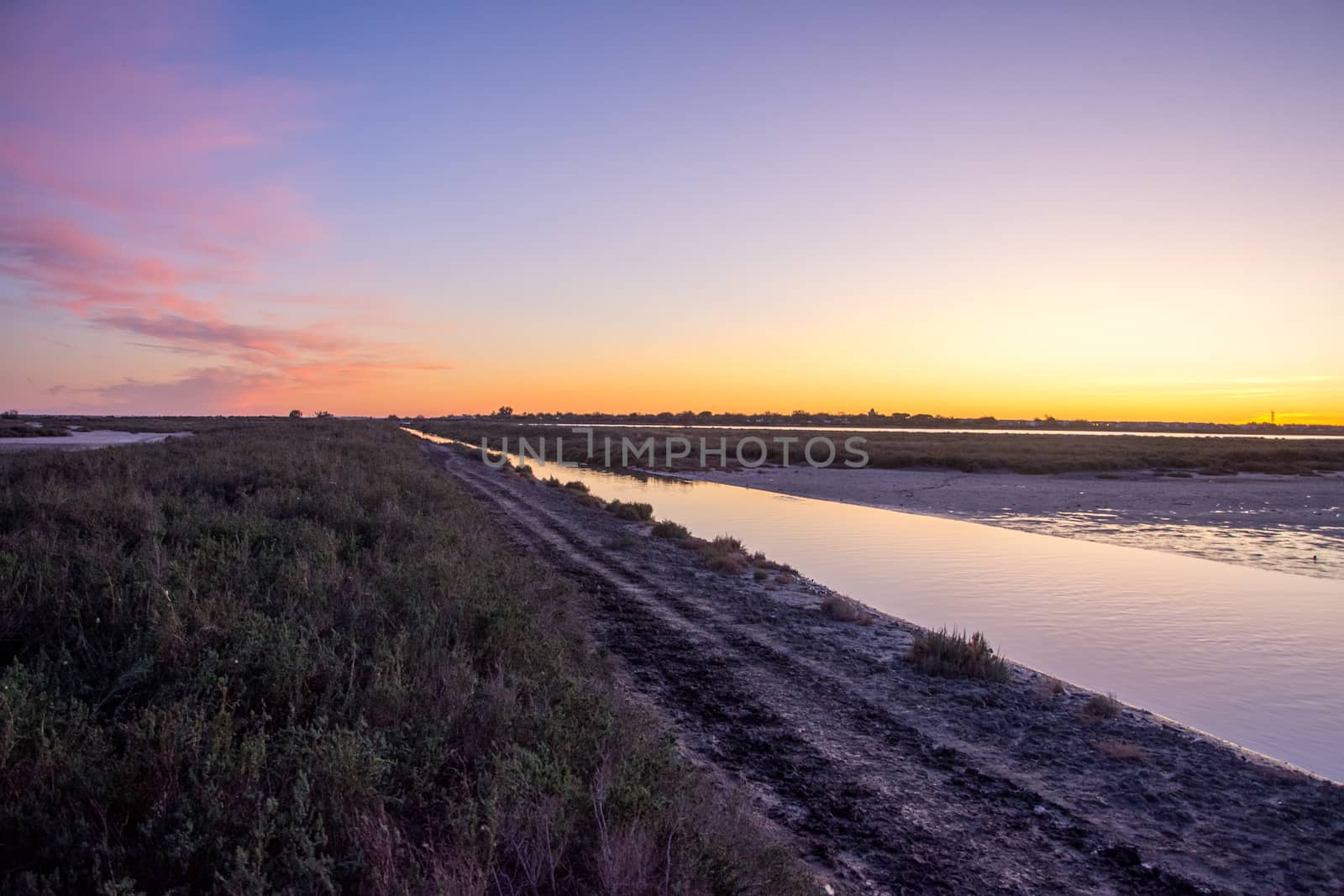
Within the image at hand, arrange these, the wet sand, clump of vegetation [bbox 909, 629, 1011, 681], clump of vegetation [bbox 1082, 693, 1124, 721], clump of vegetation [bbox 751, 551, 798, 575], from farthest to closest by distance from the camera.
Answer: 1. the wet sand
2. clump of vegetation [bbox 751, 551, 798, 575]
3. clump of vegetation [bbox 909, 629, 1011, 681]
4. clump of vegetation [bbox 1082, 693, 1124, 721]

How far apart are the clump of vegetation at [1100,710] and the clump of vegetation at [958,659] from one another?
1.05 metres

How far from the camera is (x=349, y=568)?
355 inches

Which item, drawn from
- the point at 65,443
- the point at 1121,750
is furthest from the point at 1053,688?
the point at 65,443

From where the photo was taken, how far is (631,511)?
23609 millimetres

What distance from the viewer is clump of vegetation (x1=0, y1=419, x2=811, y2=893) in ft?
10.9

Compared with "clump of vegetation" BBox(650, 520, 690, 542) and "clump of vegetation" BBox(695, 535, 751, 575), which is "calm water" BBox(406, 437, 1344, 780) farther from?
"clump of vegetation" BBox(650, 520, 690, 542)

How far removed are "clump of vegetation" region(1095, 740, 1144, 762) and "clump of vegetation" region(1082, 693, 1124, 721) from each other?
62cm

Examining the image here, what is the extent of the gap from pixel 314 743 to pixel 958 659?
762 centimetres

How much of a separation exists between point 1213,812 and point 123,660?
8.55 metres

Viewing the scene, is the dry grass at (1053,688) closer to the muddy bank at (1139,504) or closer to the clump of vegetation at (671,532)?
the clump of vegetation at (671,532)

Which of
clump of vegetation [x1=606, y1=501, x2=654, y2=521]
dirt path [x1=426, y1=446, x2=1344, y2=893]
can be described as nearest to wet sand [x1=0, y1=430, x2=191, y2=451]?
clump of vegetation [x1=606, y1=501, x2=654, y2=521]

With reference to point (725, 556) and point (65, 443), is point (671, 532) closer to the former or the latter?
point (725, 556)

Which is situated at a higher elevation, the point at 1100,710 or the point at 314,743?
the point at 314,743

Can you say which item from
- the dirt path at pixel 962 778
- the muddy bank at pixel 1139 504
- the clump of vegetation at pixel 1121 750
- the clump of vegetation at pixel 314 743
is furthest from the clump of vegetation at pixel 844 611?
the muddy bank at pixel 1139 504
